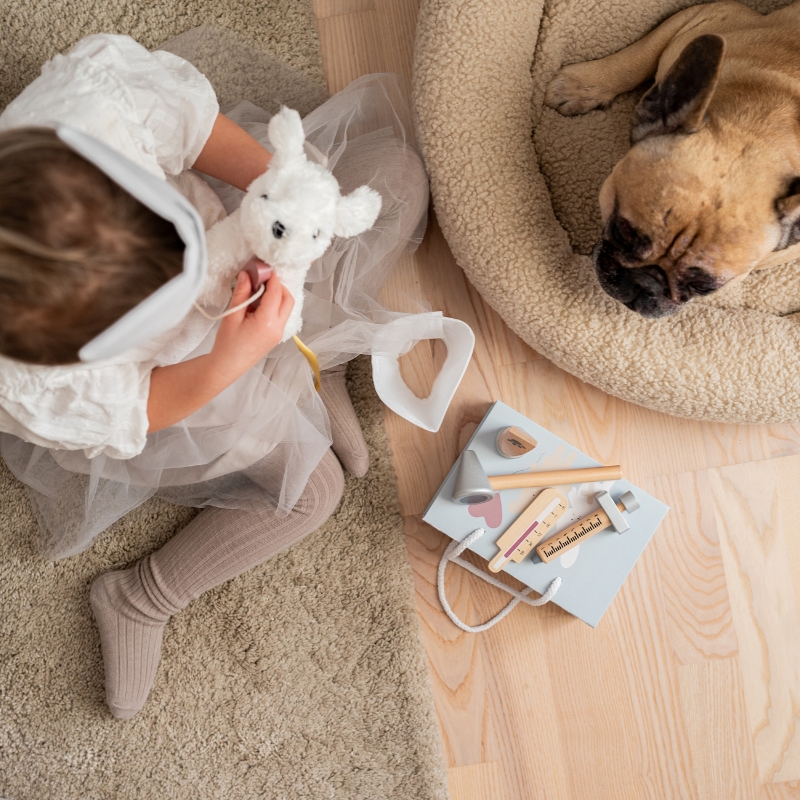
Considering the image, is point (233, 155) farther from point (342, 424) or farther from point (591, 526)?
point (591, 526)

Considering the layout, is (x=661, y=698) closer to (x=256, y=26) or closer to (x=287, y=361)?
(x=287, y=361)

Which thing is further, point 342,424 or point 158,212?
point 342,424

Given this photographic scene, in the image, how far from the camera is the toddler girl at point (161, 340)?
602 mm

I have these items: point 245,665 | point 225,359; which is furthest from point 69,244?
point 245,665

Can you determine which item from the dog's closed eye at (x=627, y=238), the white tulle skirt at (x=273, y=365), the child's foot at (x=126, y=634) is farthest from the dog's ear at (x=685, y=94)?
the child's foot at (x=126, y=634)

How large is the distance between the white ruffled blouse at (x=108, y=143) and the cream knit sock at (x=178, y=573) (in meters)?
0.30

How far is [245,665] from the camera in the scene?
1.17 meters

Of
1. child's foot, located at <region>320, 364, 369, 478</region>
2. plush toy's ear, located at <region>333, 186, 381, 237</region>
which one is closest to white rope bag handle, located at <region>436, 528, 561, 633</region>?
child's foot, located at <region>320, 364, 369, 478</region>

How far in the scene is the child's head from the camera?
59cm

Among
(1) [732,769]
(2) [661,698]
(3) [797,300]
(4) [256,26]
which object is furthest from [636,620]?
(4) [256,26]

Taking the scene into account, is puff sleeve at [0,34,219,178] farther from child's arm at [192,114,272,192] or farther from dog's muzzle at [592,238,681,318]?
dog's muzzle at [592,238,681,318]

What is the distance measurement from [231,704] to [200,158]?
894mm

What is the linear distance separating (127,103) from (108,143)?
0.22 ft

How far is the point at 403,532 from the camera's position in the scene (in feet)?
3.87
